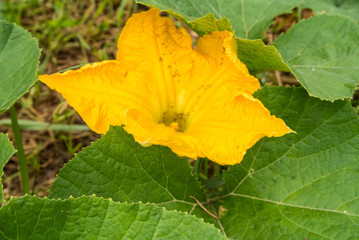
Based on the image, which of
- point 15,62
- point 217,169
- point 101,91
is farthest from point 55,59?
point 101,91

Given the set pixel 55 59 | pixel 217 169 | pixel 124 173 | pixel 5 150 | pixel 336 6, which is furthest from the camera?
pixel 55 59

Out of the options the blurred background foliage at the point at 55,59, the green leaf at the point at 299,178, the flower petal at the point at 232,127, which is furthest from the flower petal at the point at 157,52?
Answer: the blurred background foliage at the point at 55,59

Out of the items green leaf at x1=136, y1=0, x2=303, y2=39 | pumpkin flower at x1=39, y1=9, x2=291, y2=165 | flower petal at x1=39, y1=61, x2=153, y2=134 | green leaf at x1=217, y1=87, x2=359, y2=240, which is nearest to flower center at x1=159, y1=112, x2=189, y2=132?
pumpkin flower at x1=39, y1=9, x2=291, y2=165

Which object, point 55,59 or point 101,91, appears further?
point 55,59

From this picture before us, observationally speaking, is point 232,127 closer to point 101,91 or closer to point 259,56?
point 259,56

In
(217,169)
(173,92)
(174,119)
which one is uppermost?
(173,92)

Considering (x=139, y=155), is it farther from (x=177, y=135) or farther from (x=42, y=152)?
(x=42, y=152)

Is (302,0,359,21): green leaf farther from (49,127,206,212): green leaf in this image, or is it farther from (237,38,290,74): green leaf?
(49,127,206,212): green leaf
